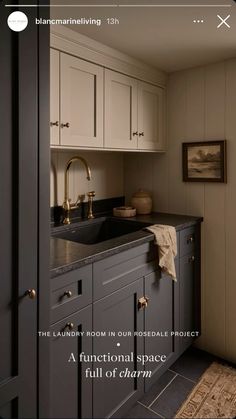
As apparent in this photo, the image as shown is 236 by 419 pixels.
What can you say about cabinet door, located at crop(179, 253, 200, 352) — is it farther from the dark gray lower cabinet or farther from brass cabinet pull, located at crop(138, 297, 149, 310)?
brass cabinet pull, located at crop(138, 297, 149, 310)

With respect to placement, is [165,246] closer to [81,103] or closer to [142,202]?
[142,202]

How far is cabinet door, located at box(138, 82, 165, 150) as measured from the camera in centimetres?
207

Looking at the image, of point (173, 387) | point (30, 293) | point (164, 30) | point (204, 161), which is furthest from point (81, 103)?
point (173, 387)

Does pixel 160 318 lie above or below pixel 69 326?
below

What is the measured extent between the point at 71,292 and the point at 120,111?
1169mm

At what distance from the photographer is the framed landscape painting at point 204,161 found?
207 cm

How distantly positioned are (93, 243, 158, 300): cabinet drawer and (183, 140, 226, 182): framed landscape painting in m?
0.74

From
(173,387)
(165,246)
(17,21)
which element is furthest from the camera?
(173,387)

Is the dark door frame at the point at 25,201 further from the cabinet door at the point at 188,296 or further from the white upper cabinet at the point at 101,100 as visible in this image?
the cabinet door at the point at 188,296

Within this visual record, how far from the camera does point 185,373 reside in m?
2.01

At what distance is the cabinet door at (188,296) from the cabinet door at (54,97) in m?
1.09

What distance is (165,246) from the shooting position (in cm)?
172

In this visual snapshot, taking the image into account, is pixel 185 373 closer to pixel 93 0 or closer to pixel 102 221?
pixel 102 221

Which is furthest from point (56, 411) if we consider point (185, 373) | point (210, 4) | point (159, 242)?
point (210, 4)
